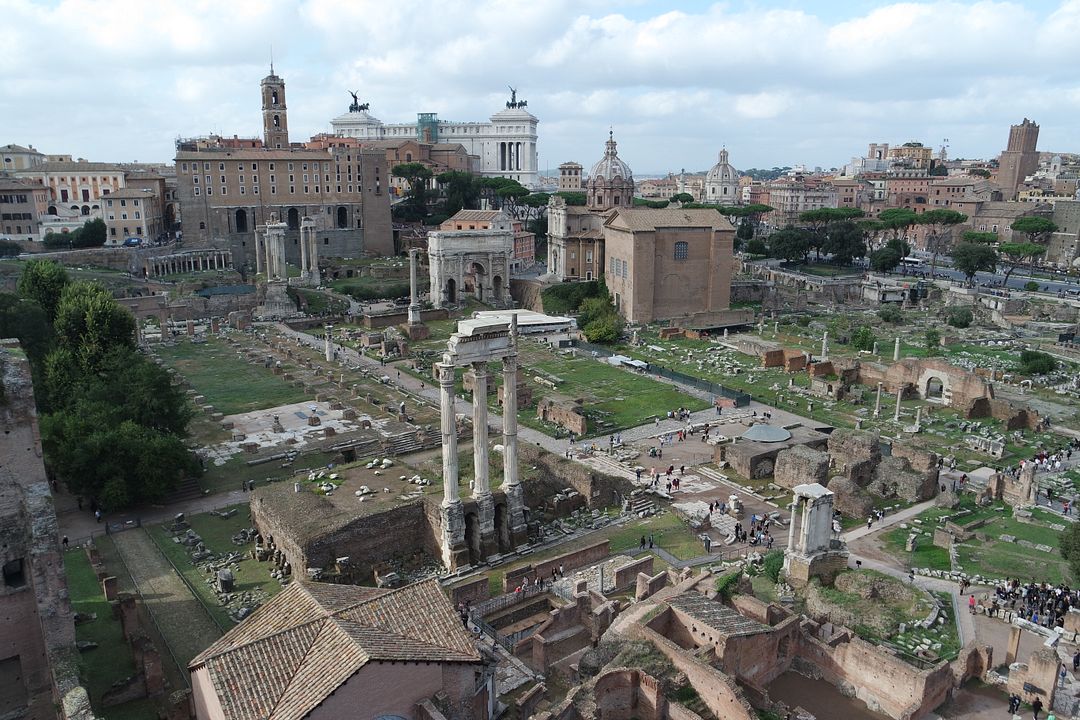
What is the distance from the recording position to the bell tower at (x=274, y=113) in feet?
306

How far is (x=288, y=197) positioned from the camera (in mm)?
83625

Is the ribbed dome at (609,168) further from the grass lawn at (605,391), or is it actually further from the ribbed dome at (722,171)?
the ribbed dome at (722,171)

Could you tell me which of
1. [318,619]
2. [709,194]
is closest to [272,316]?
[318,619]

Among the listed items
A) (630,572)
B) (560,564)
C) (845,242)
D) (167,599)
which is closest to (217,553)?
(167,599)

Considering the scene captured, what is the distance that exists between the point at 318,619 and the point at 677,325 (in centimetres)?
4977

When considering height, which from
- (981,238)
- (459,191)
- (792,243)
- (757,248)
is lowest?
(757,248)

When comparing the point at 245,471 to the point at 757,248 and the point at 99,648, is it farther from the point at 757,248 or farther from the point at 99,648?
the point at 757,248

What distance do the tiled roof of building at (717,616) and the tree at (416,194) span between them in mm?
82013

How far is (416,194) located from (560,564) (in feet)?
259

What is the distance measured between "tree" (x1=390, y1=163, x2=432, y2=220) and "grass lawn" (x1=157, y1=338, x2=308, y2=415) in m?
44.7

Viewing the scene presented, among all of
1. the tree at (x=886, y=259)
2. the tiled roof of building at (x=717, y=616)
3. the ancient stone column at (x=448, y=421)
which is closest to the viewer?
the tiled roof of building at (x=717, y=616)

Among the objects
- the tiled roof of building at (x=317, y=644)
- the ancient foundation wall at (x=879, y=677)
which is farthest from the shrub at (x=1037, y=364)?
the tiled roof of building at (x=317, y=644)

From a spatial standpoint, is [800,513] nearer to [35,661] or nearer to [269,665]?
[269,665]

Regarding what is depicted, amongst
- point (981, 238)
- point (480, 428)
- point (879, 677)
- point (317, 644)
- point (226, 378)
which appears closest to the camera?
point (317, 644)
